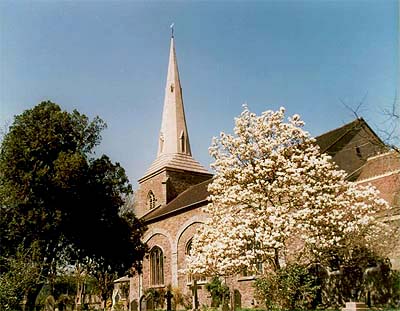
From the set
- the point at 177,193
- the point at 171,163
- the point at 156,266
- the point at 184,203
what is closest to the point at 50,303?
the point at 156,266

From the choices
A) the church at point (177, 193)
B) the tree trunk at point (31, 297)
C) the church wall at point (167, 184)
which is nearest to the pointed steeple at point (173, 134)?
the church at point (177, 193)

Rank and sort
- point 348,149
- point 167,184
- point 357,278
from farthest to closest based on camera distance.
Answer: point 167,184, point 348,149, point 357,278

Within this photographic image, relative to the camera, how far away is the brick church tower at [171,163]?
4434 centimetres

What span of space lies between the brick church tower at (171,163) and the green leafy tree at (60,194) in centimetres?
1714

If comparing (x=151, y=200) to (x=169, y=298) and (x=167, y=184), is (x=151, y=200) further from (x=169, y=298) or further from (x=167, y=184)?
(x=169, y=298)

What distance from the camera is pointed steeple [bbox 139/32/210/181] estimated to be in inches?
1790

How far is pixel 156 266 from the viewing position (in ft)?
128

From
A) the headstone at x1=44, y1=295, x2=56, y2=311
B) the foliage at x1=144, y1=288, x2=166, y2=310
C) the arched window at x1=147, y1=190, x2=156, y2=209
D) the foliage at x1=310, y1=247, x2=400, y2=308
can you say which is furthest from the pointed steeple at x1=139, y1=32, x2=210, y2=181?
the foliage at x1=310, y1=247, x2=400, y2=308

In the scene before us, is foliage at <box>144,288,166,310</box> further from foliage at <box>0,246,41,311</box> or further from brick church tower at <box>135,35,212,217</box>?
foliage at <box>0,246,41,311</box>

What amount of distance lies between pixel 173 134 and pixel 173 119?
60.3 inches

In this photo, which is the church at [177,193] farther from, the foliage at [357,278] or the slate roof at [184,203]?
the foliage at [357,278]

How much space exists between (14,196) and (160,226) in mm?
16689

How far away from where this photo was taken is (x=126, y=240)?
87.4 ft

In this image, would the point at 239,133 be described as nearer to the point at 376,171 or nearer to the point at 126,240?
the point at 376,171
